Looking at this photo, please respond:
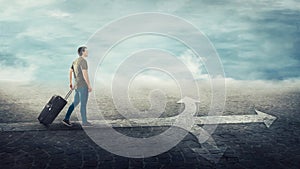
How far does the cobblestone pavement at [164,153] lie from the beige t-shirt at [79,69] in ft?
4.30

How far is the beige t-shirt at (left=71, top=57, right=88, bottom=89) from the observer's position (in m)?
8.69

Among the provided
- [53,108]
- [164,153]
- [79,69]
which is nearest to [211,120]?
[164,153]

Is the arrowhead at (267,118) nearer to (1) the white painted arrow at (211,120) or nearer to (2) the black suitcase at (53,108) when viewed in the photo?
(1) the white painted arrow at (211,120)

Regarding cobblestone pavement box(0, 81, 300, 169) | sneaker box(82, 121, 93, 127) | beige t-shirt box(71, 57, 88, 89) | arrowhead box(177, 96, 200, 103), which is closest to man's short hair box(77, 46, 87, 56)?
beige t-shirt box(71, 57, 88, 89)

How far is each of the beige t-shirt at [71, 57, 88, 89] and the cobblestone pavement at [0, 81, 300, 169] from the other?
4.30 feet

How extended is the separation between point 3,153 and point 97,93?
8.32 m

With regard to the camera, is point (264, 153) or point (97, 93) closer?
point (264, 153)

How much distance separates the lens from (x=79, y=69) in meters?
8.75

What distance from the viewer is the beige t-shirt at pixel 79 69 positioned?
869 centimetres

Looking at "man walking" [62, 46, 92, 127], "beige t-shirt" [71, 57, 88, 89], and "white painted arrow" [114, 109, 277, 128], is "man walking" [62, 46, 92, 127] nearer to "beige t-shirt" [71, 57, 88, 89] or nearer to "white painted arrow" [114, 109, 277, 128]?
"beige t-shirt" [71, 57, 88, 89]

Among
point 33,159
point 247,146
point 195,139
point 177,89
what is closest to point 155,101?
point 177,89

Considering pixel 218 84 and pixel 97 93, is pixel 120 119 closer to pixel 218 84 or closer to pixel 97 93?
pixel 97 93

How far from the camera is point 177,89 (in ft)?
52.6

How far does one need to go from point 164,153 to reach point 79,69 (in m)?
3.35
